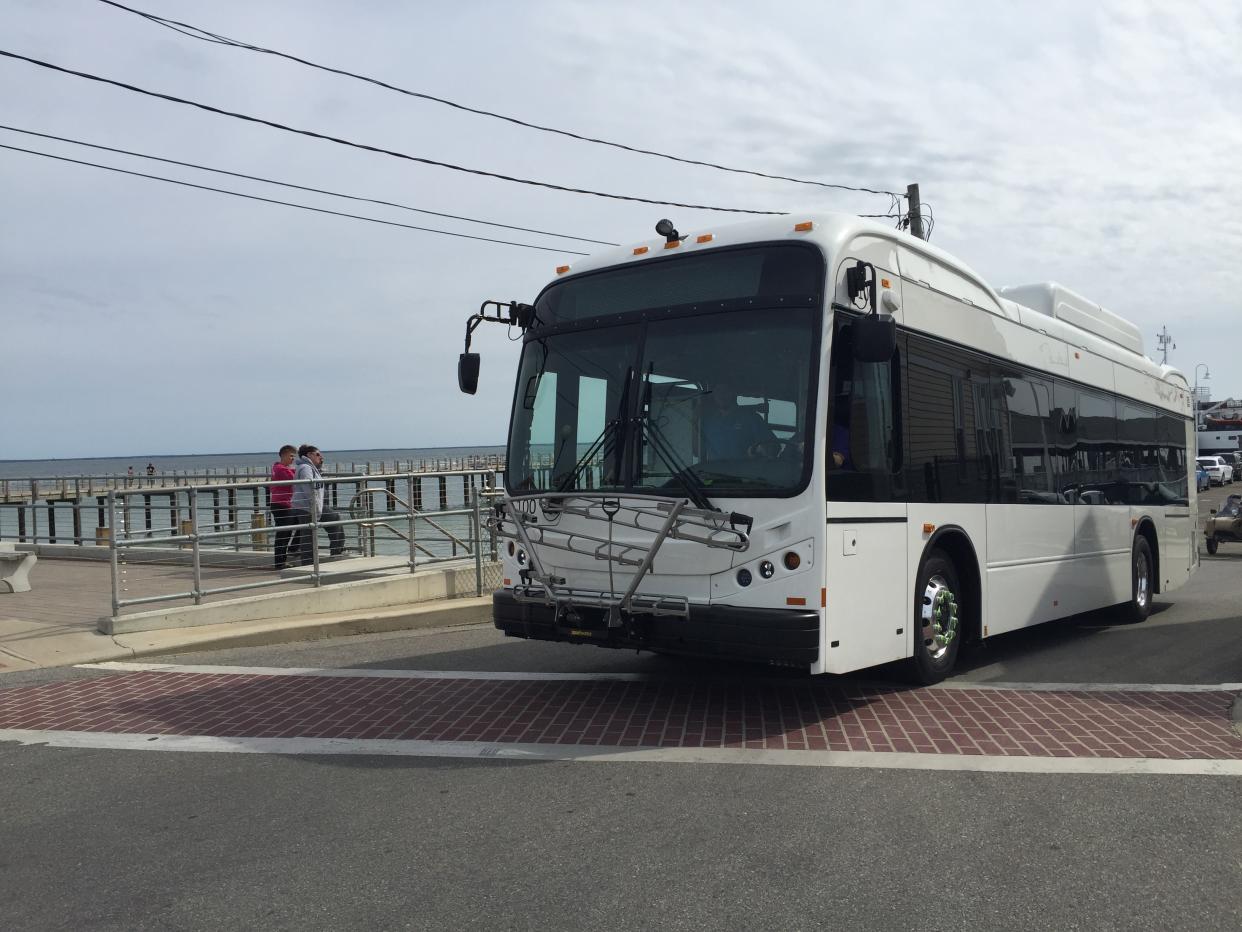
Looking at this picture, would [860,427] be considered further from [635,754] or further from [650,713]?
[635,754]

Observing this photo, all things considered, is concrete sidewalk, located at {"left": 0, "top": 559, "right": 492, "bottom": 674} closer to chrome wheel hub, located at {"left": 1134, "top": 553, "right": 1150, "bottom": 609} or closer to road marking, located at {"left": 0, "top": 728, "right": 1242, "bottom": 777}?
road marking, located at {"left": 0, "top": 728, "right": 1242, "bottom": 777}

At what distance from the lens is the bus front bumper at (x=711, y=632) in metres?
6.02

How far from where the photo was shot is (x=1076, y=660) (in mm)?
9305

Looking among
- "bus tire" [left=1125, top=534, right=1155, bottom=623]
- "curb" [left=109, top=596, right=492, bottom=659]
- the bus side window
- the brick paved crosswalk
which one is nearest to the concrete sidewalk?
"curb" [left=109, top=596, right=492, bottom=659]

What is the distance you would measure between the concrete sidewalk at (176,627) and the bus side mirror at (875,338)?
252 inches

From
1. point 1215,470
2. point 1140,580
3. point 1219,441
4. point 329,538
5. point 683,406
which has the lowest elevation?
point 1140,580

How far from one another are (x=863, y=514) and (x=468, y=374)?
3.34m

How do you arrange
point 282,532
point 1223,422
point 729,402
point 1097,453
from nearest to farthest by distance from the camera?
point 729,402 < point 1097,453 < point 282,532 < point 1223,422

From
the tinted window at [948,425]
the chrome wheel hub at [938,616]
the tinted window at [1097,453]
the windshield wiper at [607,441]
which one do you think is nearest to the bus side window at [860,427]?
the tinted window at [948,425]

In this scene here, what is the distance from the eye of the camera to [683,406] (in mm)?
6535

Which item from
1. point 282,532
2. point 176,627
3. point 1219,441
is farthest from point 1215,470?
point 176,627

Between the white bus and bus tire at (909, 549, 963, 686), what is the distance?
0.07 feet

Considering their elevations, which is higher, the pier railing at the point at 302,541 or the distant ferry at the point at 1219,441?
the distant ferry at the point at 1219,441

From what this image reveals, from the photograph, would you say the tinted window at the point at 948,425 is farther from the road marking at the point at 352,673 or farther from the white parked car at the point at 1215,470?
the white parked car at the point at 1215,470
